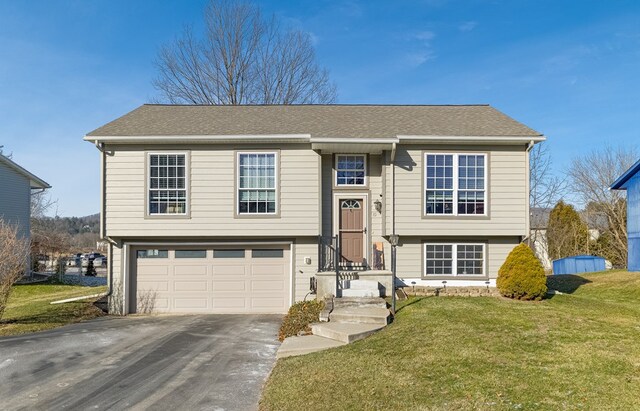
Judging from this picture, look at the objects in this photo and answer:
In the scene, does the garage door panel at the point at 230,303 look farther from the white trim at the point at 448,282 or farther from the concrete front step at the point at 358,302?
the white trim at the point at 448,282

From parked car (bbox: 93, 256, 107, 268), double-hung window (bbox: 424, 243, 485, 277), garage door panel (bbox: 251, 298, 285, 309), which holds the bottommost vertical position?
parked car (bbox: 93, 256, 107, 268)

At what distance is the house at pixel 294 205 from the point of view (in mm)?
12484

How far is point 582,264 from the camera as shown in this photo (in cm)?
2261

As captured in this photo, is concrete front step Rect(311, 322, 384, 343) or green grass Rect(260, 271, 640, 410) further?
concrete front step Rect(311, 322, 384, 343)

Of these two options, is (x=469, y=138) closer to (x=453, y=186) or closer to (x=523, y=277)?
(x=453, y=186)

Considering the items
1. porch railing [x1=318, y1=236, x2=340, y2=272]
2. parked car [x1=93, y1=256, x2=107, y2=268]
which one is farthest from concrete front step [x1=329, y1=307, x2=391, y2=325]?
parked car [x1=93, y1=256, x2=107, y2=268]

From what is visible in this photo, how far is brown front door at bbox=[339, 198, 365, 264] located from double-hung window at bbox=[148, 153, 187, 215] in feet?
15.5

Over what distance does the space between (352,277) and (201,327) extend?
4079 millimetres

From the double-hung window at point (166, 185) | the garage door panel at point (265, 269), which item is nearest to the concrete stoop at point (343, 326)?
the garage door panel at point (265, 269)

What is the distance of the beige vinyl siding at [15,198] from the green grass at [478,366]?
20405mm

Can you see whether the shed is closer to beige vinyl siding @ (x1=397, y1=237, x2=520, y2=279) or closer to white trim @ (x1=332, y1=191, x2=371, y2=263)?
beige vinyl siding @ (x1=397, y1=237, x2=520, y2=279)

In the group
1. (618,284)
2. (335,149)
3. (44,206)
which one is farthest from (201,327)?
(44,206)

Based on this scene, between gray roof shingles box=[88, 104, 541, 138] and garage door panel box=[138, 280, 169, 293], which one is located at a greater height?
gray roof shingles box=[88, 104, 541, 138]

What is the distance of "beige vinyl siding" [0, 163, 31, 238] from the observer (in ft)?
70.1
